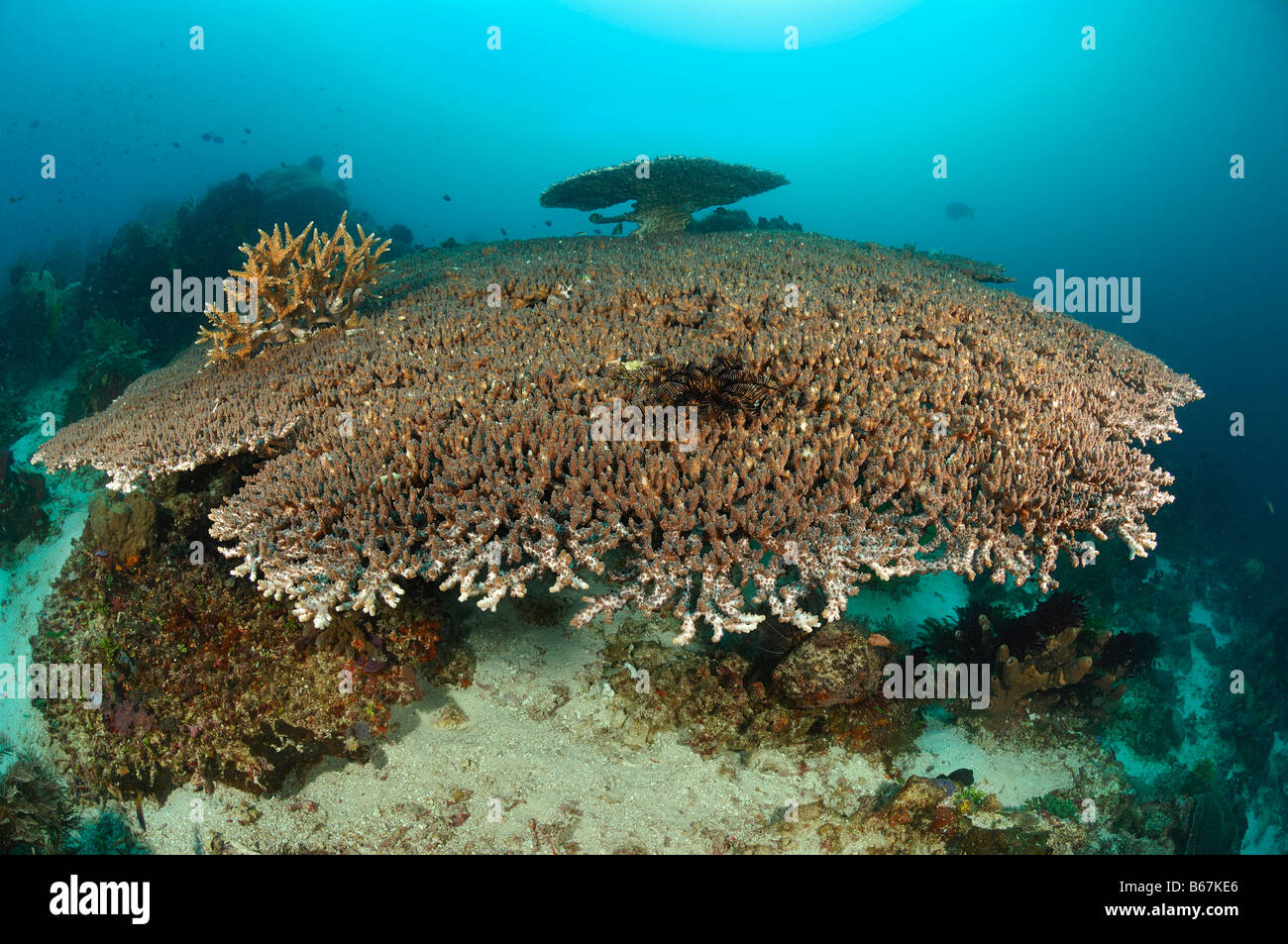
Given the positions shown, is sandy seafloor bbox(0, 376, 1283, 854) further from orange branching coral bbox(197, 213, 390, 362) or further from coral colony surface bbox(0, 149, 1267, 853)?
orange branching coral bbox(197, 213, 390, 362)

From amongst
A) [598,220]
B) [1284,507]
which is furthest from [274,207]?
[1284,507]

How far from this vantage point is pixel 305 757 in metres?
4.96

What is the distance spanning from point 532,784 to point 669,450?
3.44 metres

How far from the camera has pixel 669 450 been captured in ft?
12.9

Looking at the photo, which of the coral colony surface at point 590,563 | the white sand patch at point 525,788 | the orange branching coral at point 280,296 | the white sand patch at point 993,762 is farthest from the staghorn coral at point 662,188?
the white sand patch at point 993,762

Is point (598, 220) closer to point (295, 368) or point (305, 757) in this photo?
point (295, 368)

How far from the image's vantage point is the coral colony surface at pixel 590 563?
3580mm

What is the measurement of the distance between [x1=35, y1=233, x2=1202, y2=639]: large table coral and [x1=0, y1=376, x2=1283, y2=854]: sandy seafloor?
5.61ft

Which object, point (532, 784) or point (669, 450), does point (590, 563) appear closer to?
point (669, 450)

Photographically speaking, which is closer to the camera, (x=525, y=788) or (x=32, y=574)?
(x=525, y=788)

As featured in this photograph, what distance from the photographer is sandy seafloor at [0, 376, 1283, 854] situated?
186 inches

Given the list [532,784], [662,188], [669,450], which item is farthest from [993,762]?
[662,188]

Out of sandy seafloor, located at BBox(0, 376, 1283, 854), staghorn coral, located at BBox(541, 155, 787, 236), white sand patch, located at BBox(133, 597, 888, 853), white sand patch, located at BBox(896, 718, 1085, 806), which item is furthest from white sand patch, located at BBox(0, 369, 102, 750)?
staghorn coral, located at BBox(541, 155, 787, 236)

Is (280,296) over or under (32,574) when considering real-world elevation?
over
